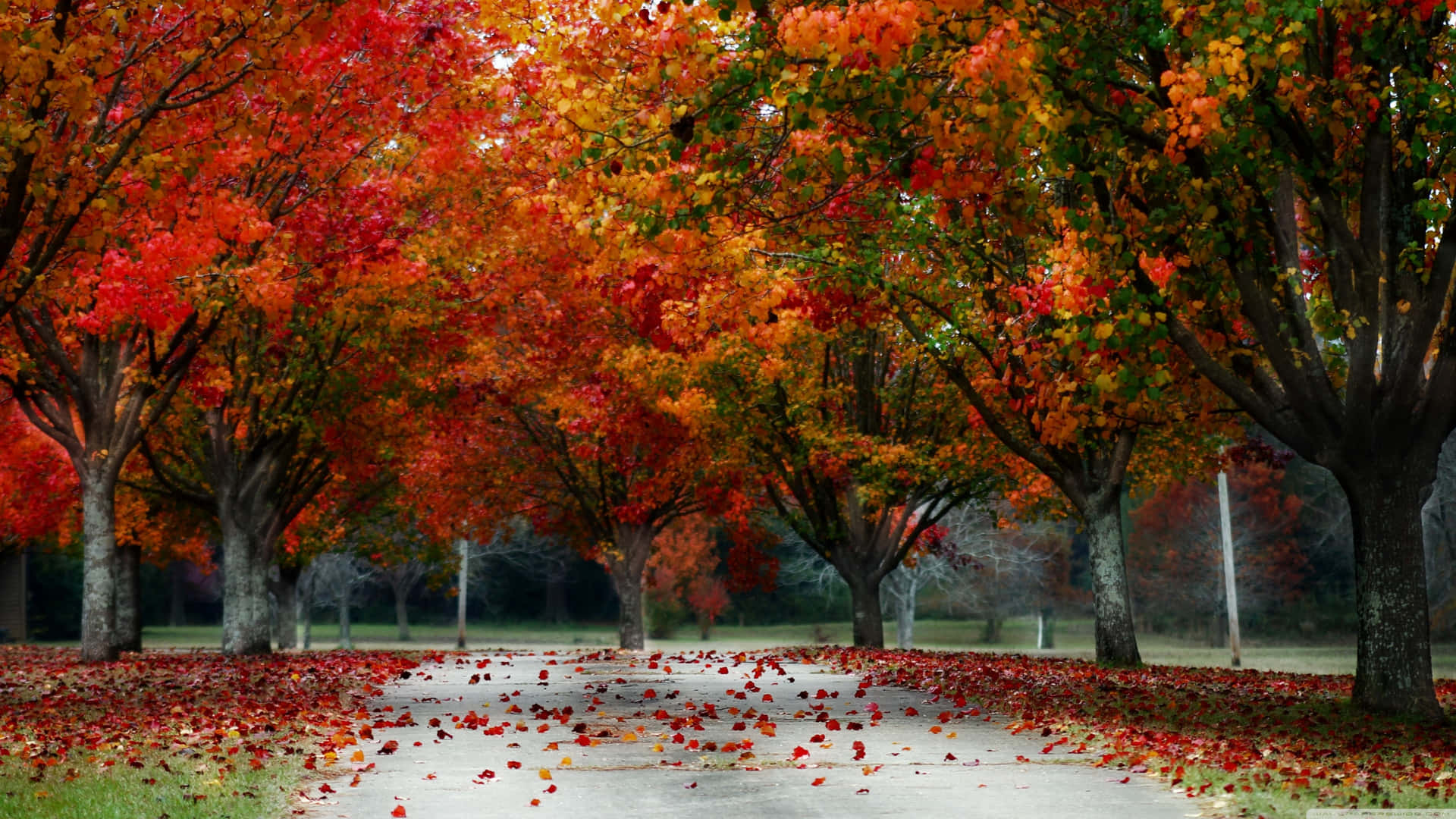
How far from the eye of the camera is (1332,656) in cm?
3888

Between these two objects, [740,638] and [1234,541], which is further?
[740,638]

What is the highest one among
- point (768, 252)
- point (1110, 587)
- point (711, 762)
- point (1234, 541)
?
point (768, 252)

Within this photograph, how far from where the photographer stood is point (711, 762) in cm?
923

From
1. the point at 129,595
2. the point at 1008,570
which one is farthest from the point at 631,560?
the point at 1008,570

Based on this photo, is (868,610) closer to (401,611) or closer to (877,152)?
(877,152)

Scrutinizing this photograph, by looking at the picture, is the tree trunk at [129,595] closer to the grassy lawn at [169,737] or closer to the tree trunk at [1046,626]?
the grassy lawn at [169,737]

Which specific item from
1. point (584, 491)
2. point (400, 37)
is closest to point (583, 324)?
point (584, 491)

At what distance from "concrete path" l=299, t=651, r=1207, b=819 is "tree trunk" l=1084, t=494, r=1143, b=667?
550 centimetres

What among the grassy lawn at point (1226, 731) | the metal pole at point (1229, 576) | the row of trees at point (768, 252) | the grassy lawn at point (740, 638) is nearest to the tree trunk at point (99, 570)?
the row of trees at point (768, 252)

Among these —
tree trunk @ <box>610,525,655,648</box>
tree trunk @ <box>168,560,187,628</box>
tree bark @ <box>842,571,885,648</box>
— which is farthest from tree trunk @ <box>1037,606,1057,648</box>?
→ tree trunk @ <box>168,560,187,628</box>

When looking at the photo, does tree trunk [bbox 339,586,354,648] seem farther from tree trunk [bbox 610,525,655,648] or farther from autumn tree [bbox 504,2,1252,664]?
autumn tree [bbox 504,2,1252,664]

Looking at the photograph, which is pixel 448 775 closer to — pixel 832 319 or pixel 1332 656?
pixel 832 319

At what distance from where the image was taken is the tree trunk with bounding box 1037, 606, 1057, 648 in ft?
178

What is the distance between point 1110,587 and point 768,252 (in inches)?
317
